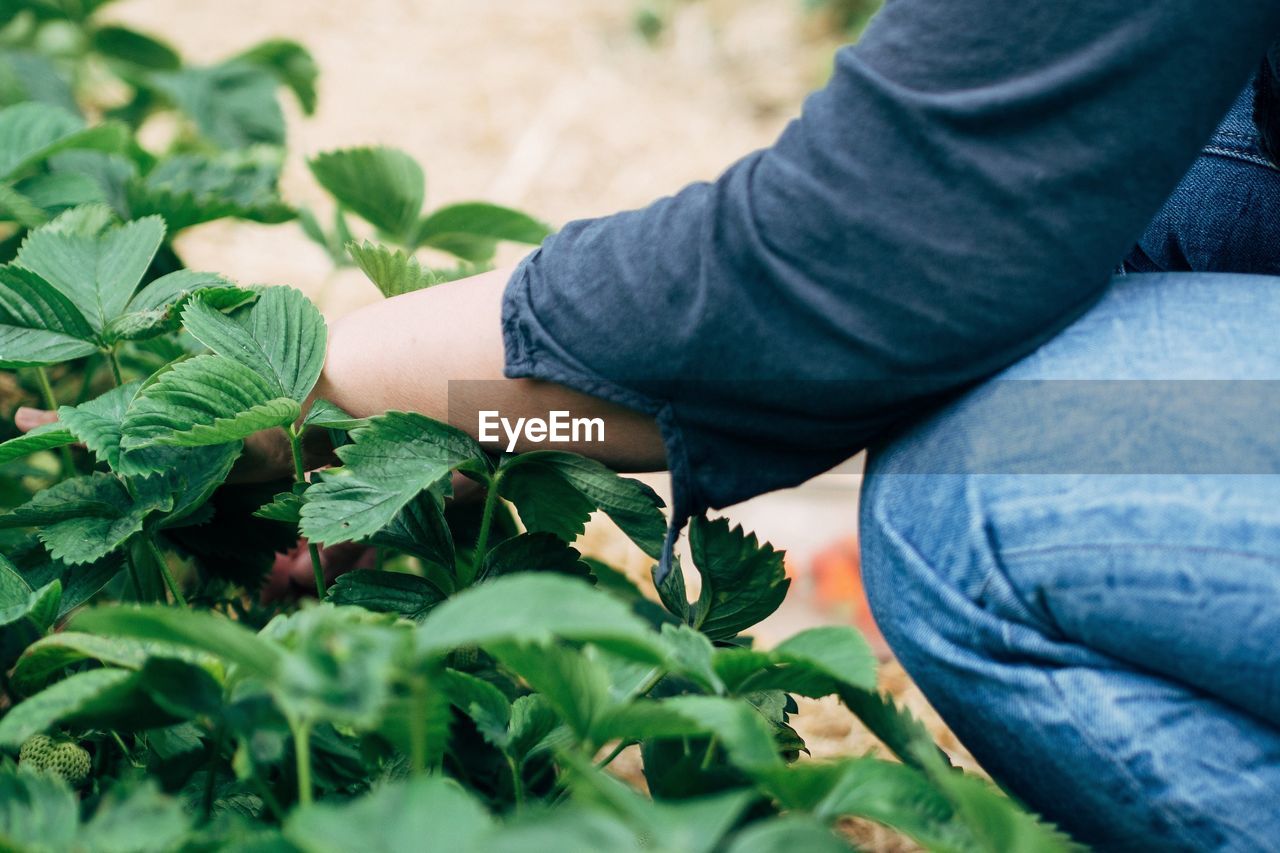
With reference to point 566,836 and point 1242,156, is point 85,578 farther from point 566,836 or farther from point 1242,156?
point 1242,156

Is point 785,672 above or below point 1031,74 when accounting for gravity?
below

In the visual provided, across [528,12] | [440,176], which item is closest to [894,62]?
[440,176]

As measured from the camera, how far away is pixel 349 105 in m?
2.43

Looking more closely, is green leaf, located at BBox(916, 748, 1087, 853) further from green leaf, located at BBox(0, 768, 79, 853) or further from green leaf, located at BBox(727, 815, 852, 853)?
green leaf, located at BBox(0, 768, 79, 853)

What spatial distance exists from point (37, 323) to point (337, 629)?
44 centimetres

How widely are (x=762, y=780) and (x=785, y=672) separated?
126mm

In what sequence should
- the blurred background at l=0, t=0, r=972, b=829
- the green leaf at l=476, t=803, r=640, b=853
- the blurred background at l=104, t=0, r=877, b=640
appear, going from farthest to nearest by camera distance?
1. the blurred background at l=104, t=0, r=877, b=640
2. the blurred background at l=0, t=0, r=972, b=829
3. the green leaf at l=476, t=803, r=640, b=853

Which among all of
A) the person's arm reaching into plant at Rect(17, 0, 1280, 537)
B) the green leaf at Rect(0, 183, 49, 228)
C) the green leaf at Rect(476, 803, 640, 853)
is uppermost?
the person's arm reaching into plant at Rect(17, 0, 1280, 537)

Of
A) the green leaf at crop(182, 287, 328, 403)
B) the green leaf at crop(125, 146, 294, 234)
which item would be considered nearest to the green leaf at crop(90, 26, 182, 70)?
the green leaf at crop(125, 146, 294, 234)

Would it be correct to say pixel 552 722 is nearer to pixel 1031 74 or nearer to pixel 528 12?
pixel 1031 74

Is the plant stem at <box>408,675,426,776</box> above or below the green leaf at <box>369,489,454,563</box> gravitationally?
above

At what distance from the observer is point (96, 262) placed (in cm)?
77

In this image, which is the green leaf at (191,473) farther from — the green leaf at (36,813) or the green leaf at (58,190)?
the green leaf at (58,190)

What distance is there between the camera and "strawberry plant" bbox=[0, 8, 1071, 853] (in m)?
0.41
